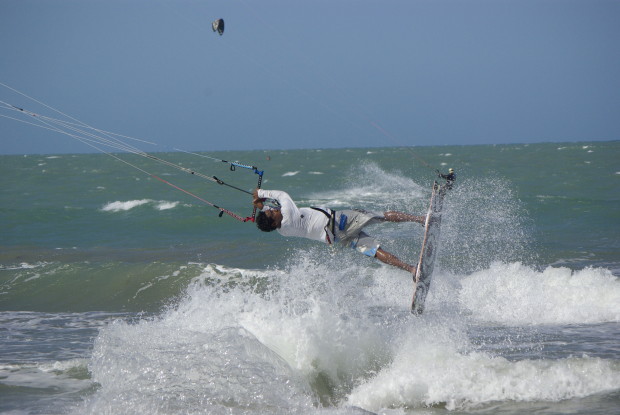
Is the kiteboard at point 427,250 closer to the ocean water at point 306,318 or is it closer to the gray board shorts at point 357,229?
the ocean water at point 306,318

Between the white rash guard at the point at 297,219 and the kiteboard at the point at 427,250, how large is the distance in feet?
4.31

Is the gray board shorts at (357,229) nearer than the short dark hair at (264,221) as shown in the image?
No

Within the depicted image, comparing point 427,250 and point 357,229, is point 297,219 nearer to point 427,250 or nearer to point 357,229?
point 357,229

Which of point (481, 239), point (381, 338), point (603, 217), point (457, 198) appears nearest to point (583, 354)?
point (381, 338)

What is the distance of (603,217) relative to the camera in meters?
20.8

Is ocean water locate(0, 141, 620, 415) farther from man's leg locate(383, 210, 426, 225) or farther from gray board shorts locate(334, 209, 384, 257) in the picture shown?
man's leg locate(383, 210, 426, 225)

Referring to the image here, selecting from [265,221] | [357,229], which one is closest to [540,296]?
[357,229]

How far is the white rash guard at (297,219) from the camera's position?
838cm

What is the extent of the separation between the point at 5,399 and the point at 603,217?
18.6 meters

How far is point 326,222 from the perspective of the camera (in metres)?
8.70

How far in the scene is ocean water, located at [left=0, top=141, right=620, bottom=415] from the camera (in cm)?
671

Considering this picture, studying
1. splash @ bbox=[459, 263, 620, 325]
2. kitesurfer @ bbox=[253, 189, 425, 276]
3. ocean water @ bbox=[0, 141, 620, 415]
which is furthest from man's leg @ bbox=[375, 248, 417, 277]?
splash @ bbox=[459, 263, 620, 325]

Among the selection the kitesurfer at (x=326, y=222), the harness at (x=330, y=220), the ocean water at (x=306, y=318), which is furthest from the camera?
the harness at (x=330, y=220)

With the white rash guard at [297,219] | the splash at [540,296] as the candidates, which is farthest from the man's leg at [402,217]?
the splash at [540,296]
